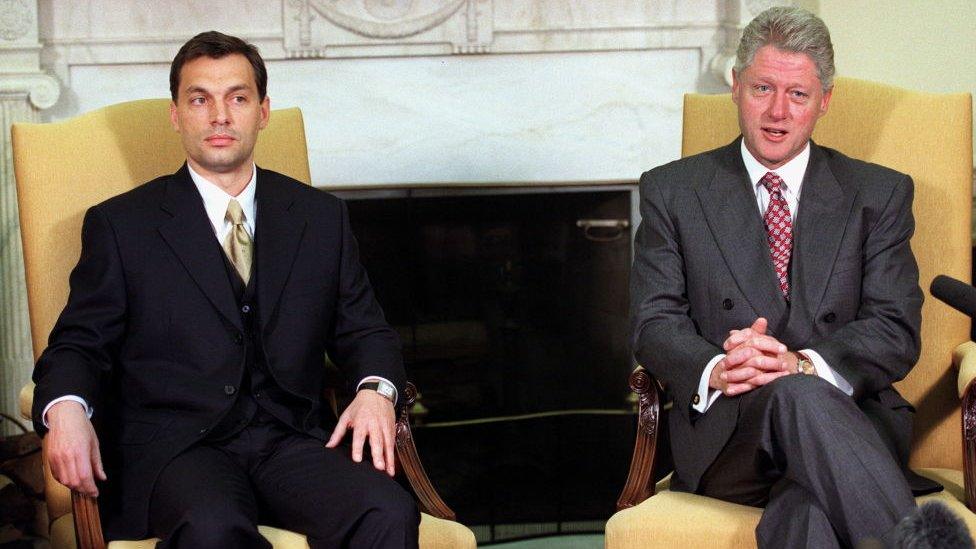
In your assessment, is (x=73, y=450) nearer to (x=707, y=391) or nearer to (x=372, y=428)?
(x=372, y=428)

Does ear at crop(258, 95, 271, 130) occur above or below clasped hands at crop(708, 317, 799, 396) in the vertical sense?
above

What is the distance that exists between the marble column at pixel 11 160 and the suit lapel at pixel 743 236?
84.4 inches

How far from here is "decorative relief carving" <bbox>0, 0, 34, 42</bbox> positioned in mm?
3605

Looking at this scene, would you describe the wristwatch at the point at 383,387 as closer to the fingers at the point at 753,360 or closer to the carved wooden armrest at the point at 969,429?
the fingers at the point at 753,360

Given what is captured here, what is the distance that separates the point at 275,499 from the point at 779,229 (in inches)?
44.3

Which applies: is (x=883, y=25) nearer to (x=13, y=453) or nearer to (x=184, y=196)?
(x=184, y=196)

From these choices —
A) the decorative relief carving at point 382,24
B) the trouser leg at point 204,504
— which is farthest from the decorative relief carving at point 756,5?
the trouser leg at point 204,504

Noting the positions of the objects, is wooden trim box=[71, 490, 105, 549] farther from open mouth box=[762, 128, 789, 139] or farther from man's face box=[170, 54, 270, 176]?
open mouth box=[762, 128, 789, 139]

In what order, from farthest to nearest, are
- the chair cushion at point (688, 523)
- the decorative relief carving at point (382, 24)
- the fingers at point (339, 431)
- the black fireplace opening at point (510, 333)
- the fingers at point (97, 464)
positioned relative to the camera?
the black fireplace opening at point (510, 333), the decorative relief carving at point (382, 24), the fingers at point (339, 431), the chair cushion at point (688, 523), the fingers at point (97, 464)

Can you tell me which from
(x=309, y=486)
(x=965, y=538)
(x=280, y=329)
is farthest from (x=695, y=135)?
(x=965, y=538)

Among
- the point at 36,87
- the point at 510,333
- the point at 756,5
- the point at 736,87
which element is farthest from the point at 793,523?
the point at 36,87

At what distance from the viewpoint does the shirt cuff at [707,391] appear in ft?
7.27

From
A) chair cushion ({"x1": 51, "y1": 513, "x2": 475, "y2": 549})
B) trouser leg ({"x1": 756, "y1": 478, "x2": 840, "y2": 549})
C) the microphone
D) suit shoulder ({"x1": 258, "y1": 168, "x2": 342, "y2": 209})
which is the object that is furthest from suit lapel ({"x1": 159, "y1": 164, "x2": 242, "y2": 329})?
the microphone

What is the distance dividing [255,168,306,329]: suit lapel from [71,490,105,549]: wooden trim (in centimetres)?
46
